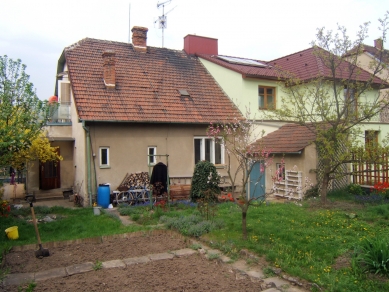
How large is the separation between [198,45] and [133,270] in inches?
699

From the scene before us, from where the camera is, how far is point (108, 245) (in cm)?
835

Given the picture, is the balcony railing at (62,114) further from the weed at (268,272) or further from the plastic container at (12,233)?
the weed at (268,272)

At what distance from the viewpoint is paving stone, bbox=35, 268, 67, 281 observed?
6260 mm

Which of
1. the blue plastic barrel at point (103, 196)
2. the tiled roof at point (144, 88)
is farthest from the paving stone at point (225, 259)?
the tiled roof at point (144, 88)

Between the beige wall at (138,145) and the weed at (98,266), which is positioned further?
the beige wall at (138,145)

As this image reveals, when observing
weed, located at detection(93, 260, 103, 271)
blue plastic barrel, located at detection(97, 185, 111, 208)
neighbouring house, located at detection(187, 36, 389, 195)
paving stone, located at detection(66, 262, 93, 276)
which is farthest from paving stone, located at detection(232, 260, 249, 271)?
neighbouring house, located at detection(187, 36, 389, 195)

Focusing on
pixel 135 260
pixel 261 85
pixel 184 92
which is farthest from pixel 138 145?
pixel 135 260

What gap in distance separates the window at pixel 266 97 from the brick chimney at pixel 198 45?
506 cm

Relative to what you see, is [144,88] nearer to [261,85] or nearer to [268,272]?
[261,85]

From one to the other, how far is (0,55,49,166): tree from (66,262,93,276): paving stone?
3527mm

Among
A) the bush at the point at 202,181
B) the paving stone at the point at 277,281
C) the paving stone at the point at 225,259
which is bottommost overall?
the paving stone at the point at 277,281

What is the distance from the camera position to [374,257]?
5.78 m

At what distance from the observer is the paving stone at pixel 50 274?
20.5 ft

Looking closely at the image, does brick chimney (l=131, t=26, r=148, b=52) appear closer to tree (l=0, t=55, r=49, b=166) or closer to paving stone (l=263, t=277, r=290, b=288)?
tree (l=0, t=55, r=49, b=166)
